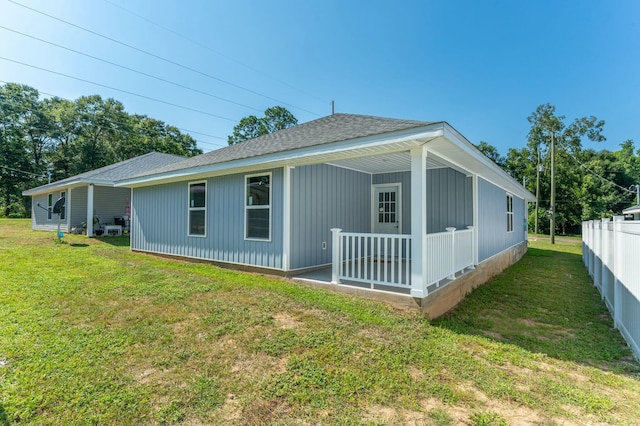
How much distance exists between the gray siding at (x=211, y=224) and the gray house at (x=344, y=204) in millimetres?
31

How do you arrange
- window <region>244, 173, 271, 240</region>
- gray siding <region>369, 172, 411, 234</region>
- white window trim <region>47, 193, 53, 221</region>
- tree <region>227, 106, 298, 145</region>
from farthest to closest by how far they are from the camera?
tree <region>227, 106, 298, 145</region> < white window trim <region>47, 193, 53, 221</region> < gray siding <region>369, 172, 411, 234</region> < window <region>244, 173, 271, 240</region>

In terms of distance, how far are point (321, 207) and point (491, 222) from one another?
15.8 ft

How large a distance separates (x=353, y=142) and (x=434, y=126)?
1.21m

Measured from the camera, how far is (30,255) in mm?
7953

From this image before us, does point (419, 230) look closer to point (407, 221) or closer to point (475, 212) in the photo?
point (475, 212)

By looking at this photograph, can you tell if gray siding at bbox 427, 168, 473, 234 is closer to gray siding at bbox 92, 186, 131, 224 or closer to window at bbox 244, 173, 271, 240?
window at bbox 244, 173, 271, 240

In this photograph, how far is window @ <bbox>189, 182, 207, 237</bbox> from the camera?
752 cm

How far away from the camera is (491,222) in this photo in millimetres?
8039

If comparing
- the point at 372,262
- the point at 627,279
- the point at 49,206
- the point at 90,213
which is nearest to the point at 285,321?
the point at 372,262

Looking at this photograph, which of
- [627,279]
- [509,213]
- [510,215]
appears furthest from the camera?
[510,215]

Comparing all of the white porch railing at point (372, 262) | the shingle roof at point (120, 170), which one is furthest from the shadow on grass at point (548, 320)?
the shingle roof at point (120, 170)

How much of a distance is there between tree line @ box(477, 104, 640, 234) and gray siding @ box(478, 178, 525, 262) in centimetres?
1725

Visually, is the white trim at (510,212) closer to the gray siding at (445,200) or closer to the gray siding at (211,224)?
the gray siding at (445,200)

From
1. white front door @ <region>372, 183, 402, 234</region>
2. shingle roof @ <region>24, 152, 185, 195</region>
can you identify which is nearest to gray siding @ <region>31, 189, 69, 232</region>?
shingle roof @ <region>24, 152, 185, 195</region>
